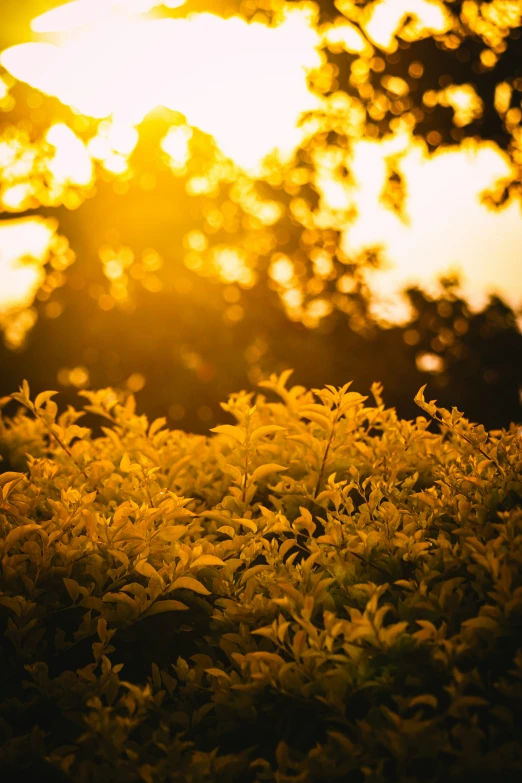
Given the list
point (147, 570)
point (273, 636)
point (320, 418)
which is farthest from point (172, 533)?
point (320, 418)

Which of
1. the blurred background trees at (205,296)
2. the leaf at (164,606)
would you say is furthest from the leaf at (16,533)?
the blurred background trees at (205,296)

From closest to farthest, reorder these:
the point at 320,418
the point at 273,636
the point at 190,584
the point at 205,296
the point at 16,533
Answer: the point at 273,636 < the point at 190,584 < the point at 16,533 < the point at 320,418 < the point at 205,296

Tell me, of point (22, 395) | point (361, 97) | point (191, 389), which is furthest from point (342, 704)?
point (191, 389)

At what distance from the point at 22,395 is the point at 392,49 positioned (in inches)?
234

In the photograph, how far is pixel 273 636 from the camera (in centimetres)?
217

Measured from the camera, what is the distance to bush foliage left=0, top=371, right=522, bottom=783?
198 cm

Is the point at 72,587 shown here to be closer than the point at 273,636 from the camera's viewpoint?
No

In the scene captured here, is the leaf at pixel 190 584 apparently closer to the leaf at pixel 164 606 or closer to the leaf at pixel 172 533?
the leaf at pixel 164 606

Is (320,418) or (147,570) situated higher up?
(320,418)

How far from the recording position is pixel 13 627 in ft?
7.84

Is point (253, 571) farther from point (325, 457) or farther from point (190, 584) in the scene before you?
point (325, 457)

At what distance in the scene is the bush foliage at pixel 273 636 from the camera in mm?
1976

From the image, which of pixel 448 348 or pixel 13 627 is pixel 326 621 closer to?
pixel 13 627

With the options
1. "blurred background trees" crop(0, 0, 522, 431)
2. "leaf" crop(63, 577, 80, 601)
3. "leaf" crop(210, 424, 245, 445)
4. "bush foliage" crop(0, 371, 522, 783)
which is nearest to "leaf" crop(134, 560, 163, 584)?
"bush foliage" crop(0, 371, 522, 783)
